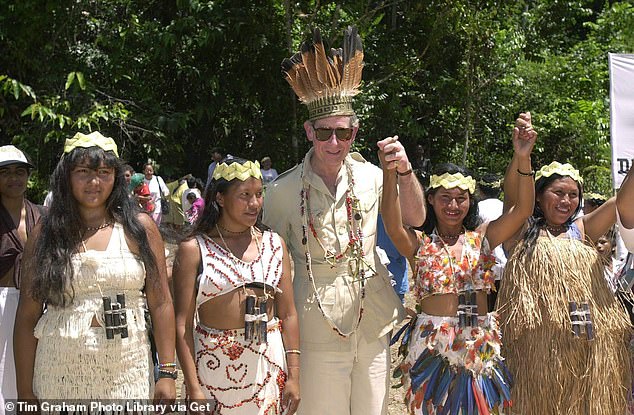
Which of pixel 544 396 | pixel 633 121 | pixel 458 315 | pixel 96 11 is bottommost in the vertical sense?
pixel 544 396

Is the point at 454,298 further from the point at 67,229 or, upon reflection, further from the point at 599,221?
the point at 67,229

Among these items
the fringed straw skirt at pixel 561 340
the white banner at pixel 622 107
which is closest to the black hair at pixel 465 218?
the fringed straw skirt at pixel 561 340

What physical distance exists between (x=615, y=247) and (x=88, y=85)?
854 centimetres

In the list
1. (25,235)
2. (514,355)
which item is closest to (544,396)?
(514,355)

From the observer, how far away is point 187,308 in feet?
10.6

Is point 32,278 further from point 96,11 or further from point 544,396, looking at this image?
point 96,11

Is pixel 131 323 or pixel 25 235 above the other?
pixel 25 235

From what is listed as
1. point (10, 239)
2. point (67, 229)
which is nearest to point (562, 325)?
point (67, 229)

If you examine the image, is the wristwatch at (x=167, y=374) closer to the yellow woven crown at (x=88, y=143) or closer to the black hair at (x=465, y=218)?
the yellow woven crown at (x=88, y=143)

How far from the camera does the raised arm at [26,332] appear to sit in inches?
119

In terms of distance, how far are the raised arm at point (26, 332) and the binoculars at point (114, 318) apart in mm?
281

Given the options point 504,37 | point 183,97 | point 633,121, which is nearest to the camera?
point 633,121

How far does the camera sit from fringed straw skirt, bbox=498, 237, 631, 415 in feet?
12.2

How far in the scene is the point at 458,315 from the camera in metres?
3.61
